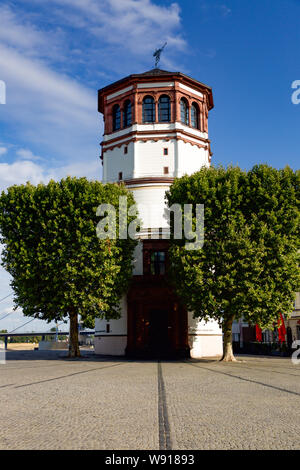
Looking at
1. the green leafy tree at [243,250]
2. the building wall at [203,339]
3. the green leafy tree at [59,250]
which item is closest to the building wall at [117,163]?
the green leafy tree at [59,250]

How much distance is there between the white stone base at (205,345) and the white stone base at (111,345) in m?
6.09

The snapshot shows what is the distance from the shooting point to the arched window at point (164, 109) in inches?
1731

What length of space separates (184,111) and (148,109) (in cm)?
373

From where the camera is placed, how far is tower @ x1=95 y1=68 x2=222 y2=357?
121 feet

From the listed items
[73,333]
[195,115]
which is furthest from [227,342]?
[195,115]

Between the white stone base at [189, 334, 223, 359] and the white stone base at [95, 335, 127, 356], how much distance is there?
240 inches

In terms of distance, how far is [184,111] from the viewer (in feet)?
147

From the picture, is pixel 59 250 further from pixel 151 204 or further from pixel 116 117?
pixel 116 117

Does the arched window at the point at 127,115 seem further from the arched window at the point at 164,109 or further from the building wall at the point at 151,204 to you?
the building wall at the point at 151,204

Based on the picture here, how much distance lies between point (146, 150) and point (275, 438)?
37.8 metres

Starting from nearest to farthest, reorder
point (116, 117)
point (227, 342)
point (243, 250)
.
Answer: point (243, 250), point (227, 342), point (116, 117)

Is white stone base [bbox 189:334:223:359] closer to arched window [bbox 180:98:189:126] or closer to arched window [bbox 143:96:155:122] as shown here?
arched window [bbox 180:98:189:126]

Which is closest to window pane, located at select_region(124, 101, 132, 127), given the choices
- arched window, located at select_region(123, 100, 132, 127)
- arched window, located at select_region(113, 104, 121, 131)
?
arched window, located at select_region(123, 100, 132, 127)
